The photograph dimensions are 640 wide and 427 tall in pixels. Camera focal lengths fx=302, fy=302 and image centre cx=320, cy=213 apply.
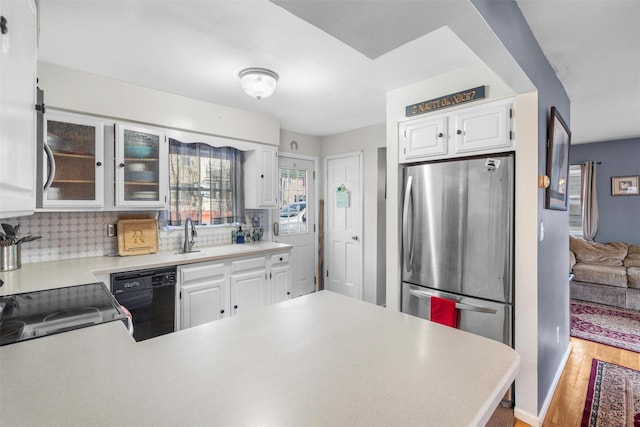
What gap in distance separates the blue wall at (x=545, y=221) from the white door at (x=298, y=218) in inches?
114

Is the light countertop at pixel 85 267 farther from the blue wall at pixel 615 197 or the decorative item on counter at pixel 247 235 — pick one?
the blue wall at pixel 615 197

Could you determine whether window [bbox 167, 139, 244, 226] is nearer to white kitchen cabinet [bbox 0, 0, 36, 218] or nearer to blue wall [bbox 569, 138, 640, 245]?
white kitchen cabinet [bbox 0, 0, 36, 218]

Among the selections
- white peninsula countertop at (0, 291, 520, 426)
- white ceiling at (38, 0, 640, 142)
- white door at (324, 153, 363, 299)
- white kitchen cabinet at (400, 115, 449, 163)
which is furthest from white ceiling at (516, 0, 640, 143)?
white door at (324, 153, 363, 299)

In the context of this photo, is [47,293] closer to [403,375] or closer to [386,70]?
[403,375]

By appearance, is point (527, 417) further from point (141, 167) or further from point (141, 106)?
point (141, 106)

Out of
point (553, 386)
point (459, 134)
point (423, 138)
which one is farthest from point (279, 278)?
point (553, 386)

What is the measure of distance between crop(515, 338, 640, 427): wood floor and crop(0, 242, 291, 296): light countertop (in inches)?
108

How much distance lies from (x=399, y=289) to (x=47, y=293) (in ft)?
7.84

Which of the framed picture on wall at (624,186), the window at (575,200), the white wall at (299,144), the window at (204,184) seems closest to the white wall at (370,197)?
the white wall at (299,144)

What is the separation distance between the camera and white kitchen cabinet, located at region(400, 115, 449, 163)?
7.63 ft

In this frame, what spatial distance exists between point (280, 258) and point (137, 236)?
1.44 metres

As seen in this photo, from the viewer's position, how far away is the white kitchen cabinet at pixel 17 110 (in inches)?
26.8

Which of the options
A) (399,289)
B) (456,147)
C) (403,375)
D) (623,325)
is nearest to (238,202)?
(399,289)

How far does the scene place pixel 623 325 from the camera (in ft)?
11.9
